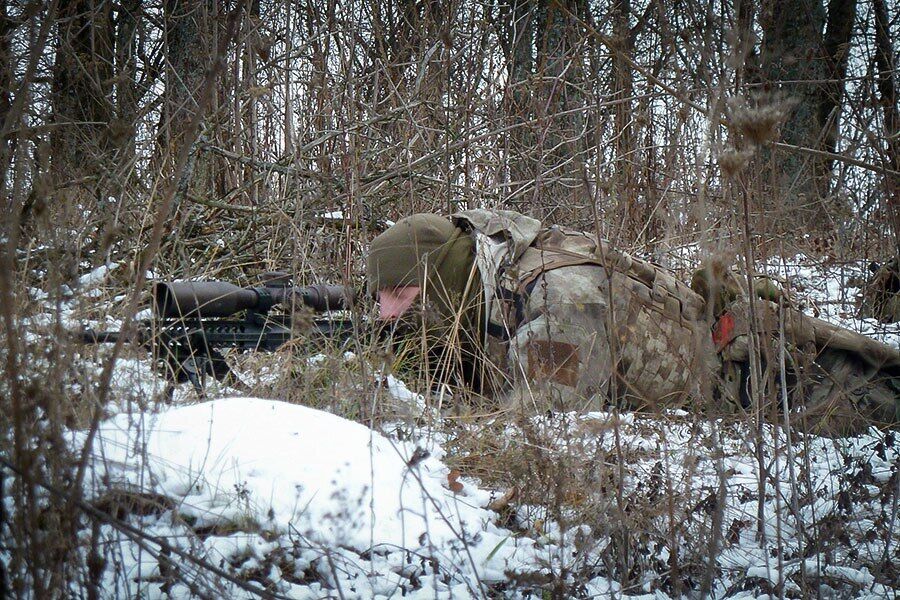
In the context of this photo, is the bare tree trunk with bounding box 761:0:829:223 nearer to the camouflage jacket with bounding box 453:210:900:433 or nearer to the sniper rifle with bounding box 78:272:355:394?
the camouflage jacket with bounding box 453:210:900:433

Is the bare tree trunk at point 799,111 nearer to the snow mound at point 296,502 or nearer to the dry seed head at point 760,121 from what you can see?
the snow mound at point 296,502

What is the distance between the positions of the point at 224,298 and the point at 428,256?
Result: 2.97 feet

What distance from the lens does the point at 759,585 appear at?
199 cm

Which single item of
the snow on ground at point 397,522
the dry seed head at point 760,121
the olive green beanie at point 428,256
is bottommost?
the snow on ground at point 397,522

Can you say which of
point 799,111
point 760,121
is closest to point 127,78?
point 760,121

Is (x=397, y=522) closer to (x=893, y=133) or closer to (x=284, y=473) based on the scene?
(x=284, y=473)

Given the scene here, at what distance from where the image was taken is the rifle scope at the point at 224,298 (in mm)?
2656

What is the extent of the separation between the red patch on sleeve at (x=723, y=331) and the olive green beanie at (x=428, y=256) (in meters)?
0.96

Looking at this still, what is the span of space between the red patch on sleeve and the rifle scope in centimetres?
139

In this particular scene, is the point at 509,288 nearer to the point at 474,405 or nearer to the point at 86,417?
the point at 474,405

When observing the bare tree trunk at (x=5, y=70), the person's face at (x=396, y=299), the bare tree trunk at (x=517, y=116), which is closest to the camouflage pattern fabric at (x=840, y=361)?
the person's face at (x=396, y=299)

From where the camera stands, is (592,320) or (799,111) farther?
(799,111)

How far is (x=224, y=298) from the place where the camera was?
2.78 meters

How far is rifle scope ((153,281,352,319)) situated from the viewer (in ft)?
8.71
